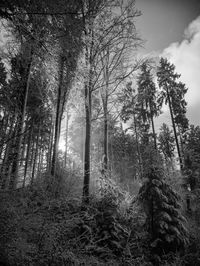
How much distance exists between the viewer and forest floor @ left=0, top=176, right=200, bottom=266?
8.63 feet

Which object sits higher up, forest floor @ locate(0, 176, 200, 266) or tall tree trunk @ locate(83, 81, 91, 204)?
tall tree trunk @ locate(83, 81, 91, 204)

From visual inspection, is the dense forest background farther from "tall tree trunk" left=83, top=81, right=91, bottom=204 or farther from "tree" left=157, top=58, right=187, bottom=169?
"tree" left=157, top=58, right=187, bottom=169

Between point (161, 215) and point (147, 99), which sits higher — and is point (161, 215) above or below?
below

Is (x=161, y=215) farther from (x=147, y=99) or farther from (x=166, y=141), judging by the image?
(x=166, y=141)

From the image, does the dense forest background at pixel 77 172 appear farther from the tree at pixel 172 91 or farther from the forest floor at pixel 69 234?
the tree at pixel 172 91

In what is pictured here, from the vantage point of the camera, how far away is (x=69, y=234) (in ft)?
16.2

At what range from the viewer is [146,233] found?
20.5ft

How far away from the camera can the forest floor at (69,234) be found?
263cm

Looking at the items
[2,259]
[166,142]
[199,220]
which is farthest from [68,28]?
[166,142]

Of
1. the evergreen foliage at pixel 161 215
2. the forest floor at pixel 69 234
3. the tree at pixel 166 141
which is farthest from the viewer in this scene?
the tree at pixel 166 141

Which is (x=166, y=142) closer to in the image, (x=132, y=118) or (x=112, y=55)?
(x=132, y=118)

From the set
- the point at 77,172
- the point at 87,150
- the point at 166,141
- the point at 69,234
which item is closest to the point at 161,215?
the point at 69,234

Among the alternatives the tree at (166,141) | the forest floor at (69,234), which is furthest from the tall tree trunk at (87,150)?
the tree at (166,141)

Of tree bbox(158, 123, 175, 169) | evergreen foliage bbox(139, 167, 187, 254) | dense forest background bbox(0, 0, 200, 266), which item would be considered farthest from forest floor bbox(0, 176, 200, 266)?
tree bbox(158, 123, 175, 169)
